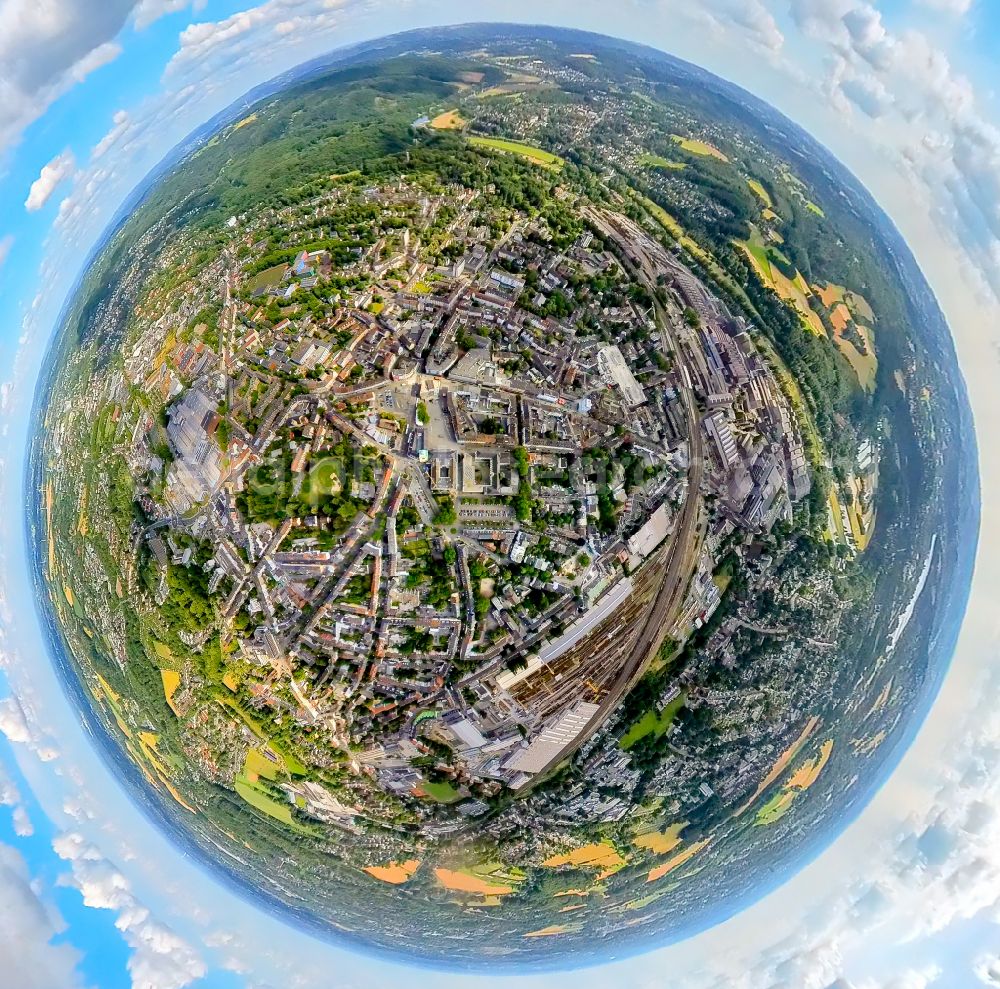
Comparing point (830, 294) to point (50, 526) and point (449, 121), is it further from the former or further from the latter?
point (50, 526)

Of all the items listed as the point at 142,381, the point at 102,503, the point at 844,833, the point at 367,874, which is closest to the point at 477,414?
the point at 142,381

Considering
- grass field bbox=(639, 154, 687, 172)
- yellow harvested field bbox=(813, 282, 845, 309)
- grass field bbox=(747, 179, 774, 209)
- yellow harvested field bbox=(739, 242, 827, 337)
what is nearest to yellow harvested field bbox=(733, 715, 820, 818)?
yellow harvested field bbox=(739, 242, 827, 337)

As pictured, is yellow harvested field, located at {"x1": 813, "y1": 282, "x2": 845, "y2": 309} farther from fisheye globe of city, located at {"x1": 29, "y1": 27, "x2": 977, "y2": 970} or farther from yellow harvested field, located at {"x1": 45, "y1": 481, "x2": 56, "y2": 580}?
yellow harvested field, located at {"x1": 45, "y1": 481, "x2": 56, "y2": 580}

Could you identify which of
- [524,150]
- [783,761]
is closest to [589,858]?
[783,761]

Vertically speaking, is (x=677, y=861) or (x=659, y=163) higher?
(x=659, y=163)

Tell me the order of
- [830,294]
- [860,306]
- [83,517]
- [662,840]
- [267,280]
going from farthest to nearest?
1. [860,306]
2. [830,294]
3. [83,517]
4. [662,840]
5. [267,280]

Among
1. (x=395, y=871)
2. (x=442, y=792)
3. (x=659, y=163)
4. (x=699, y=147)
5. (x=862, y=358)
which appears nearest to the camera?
(x=442, y=792)
